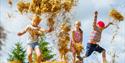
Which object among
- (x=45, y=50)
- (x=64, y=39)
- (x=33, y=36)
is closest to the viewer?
(x=33, y=36)

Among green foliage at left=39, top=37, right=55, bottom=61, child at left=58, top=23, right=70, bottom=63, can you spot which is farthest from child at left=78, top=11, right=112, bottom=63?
green foliage at left=39, top=37, right=55, bottom=61

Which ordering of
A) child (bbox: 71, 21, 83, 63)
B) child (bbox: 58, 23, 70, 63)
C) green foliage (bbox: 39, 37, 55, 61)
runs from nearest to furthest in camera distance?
child (bbox: 71, 21, 83, 63) < child (bbox: 58, 23, 70, 63) < green foliage (bbox: 39, 37, 55, 61)

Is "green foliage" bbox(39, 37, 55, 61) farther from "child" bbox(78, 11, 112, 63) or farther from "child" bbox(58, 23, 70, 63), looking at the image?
"child" bbox(78, 11, 112, 63)

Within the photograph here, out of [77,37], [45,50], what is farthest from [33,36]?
[45,50]

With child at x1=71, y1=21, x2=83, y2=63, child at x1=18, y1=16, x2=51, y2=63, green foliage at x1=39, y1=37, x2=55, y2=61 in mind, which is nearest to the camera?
child at x1=18, y1=16, x2=51, y2=63

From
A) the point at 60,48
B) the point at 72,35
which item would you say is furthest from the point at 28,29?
the point at 60,48

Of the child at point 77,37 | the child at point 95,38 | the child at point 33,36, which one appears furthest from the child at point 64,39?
the child at point 33,36

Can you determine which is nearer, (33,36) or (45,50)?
(33,36)

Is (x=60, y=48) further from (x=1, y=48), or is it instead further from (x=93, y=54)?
(x=1, y=48)

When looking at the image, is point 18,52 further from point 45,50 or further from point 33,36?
point 33,36

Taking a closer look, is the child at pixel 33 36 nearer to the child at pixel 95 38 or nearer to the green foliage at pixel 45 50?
the child at pixel 95 38

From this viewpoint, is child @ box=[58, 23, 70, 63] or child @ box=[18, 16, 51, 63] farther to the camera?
child @ box=[58, 23, 70, 63]

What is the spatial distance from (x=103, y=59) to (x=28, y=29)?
286 centimetres

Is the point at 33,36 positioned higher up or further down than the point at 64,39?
higher up
